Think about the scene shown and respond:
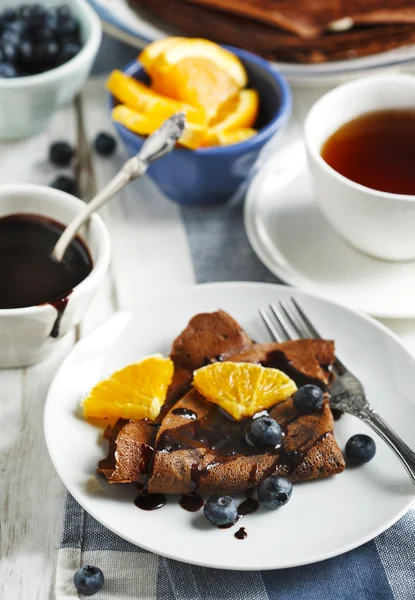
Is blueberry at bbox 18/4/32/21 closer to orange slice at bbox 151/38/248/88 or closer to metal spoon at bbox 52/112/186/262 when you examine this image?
orange slice at bbox 151/38/248/88

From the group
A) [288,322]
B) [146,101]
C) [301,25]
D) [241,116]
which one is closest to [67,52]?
[146,101]

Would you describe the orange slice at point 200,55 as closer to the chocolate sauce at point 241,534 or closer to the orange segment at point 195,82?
the orange segment at point 195,82

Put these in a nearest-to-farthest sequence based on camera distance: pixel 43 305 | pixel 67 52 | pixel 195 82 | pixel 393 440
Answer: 1. pixel 393 440
2. pixel 43 305
3. pixel 195 82
4. pixel 67 52

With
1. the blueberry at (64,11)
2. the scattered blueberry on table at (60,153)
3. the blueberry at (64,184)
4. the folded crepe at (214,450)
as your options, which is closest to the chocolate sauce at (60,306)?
the folded crepe at (214,450)

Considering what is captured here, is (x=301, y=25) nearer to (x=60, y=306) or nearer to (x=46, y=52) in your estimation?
(x=46, y=52)

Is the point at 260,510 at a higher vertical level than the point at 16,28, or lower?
lower

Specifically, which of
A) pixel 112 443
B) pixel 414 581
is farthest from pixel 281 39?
pixel 414 581
